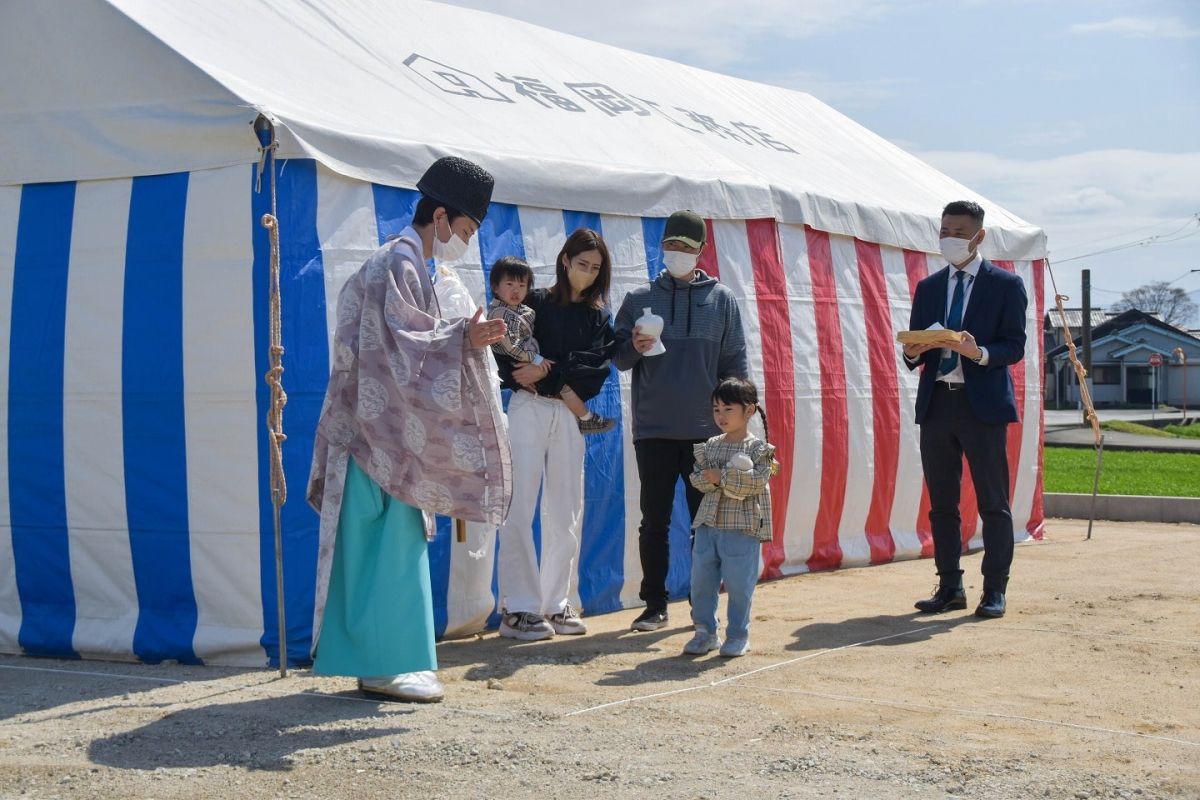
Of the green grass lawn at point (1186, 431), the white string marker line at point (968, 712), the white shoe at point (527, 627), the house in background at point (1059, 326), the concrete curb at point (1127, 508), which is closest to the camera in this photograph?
the white string marker line at point (968, 712)

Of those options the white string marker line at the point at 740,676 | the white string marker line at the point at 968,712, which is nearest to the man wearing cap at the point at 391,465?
the white string marker line at the point at 740,676

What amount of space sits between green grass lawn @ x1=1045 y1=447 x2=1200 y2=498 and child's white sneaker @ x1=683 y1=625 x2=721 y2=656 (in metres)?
7.50

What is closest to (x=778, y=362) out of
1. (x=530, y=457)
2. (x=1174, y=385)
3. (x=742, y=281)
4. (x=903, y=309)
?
(x=742, y=281)

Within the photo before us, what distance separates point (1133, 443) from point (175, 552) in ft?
62.8

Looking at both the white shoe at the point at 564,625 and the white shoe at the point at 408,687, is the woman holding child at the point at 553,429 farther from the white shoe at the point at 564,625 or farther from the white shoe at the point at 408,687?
the white shoe at the point at 408,687

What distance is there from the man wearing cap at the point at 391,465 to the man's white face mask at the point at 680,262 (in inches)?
61.5

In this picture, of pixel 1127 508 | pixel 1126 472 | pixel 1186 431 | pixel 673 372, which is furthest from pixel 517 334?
pixel 1186 431

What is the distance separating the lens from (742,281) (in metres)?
6.90

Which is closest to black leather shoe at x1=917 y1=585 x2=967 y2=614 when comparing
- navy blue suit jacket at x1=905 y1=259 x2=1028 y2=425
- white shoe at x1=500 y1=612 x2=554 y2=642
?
navy blue suit jacket at x1=905 y1=259 x2=1028 y2=425

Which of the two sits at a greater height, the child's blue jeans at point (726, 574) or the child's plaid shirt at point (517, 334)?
the child's plaid shirt at point (517, 334)

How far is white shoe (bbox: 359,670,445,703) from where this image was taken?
167 inches

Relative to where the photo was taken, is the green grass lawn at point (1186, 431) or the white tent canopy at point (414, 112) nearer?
the white tent canopy at point (414, 112)

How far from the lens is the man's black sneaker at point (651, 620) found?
5621mm

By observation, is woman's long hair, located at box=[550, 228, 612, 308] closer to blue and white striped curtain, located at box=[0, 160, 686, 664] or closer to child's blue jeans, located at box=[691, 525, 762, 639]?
blue and white striped curtain, located at box=[0, 160, 686, 664]
